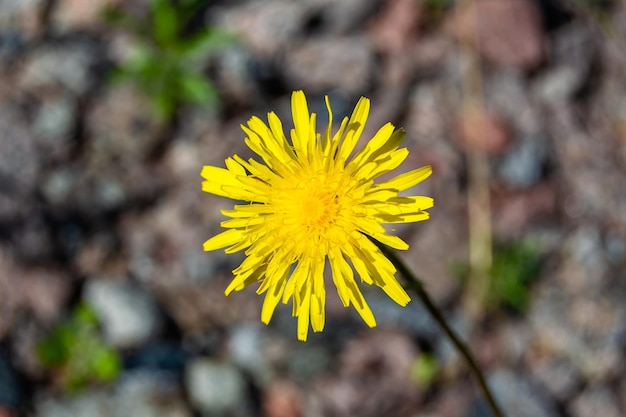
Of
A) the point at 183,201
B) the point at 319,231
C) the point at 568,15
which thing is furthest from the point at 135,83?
Result: the point at 568,15

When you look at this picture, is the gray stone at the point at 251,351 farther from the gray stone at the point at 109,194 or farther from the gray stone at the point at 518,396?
the gray stone at the point at 518,396

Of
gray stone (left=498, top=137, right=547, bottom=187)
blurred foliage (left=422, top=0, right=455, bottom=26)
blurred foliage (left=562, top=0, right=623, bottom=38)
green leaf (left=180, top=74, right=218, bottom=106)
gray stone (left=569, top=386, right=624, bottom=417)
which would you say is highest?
blurred foliage (left=422, top=0, right=455, bottom=26)

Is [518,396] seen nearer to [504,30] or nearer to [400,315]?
[400,315]

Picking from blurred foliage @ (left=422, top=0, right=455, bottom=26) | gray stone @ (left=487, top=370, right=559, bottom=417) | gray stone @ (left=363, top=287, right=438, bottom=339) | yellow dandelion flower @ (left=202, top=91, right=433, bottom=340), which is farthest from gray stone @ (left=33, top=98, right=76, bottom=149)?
gray stone @ (left=487, top=370, right=559, bottom=417)

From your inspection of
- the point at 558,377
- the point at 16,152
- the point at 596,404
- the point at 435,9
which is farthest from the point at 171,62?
the point at 596,404

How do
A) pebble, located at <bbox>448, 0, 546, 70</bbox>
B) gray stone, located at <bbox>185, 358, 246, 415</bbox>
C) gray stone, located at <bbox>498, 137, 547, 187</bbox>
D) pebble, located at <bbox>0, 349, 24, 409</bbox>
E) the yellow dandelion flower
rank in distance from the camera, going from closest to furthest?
the yellow dandelion flower
pebble, located at <bbox>0, 349, 24, 409</bbox>
gray stone, located at <bbox>185, 358, 246, 415</bbox>
gray stone, located at <bbox>498, 137, 547, 187</bbox>
pebble, located at <bbox>448, 0, 546, 70</bbox>

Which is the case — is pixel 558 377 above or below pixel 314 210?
below

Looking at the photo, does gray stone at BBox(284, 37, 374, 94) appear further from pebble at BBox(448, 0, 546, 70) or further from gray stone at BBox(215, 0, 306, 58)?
pebble at BBox(448, 0, 546, 70)

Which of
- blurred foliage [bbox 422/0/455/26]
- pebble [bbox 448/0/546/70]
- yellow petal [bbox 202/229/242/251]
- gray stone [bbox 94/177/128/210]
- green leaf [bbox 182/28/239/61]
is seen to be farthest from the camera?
blurred foliage [bbox 422/0/455/26]
